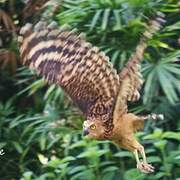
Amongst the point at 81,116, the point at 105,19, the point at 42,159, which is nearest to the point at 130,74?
the point at 81,116

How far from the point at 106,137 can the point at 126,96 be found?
0.08m

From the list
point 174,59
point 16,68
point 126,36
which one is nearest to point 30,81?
point 16,68

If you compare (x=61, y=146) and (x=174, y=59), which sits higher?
(x=174, y=59)

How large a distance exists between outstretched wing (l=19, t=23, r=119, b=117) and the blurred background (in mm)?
901

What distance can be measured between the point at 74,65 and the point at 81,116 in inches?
44.0

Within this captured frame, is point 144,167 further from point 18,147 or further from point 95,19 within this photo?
point 18,147

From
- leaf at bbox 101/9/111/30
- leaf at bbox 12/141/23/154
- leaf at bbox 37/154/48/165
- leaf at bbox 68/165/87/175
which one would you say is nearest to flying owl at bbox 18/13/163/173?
leaf at bbox 68/165/87/175

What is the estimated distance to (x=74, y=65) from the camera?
100cm

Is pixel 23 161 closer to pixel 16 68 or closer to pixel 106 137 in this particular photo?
pixel 16 68

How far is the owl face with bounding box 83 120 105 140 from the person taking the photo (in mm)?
950

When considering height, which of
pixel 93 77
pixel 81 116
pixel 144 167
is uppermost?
pixel 93 77

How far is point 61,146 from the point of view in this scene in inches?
98.3

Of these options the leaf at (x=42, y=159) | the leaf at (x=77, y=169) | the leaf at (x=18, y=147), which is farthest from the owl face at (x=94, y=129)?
the leaf at (x=18, y=147)

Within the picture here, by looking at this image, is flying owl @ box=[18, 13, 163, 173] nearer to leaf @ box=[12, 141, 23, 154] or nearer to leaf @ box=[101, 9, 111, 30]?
leaf @ box=[101, 9, 111, 30]
